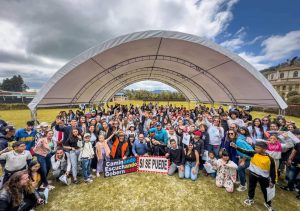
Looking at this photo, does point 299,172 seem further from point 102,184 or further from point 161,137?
point 102,184

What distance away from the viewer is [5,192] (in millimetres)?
2787

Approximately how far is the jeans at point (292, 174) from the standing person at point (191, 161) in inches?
104

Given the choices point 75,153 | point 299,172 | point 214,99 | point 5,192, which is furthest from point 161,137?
point 214,99

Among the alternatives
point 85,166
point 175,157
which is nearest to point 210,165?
point 175,157

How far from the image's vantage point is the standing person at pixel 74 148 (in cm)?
512

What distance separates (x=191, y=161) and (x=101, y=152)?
326 centimetres

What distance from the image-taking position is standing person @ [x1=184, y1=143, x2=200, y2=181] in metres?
5.41

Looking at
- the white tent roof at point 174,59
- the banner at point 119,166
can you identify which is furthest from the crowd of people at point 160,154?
the white tent roof at point 174,59

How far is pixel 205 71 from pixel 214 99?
5.06 metres

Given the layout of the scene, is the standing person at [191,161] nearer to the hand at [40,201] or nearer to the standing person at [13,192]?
the hand at [40,201]

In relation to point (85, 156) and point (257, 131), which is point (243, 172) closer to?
point (257, 131)

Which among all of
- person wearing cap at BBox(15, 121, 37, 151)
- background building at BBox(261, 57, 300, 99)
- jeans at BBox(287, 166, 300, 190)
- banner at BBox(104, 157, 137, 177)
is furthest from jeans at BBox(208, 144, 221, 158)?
background building at BBox(261, 57, 300, 99)

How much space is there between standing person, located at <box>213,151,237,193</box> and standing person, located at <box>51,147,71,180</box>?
488 cm

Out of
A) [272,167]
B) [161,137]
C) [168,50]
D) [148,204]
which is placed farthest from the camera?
[168,50]
